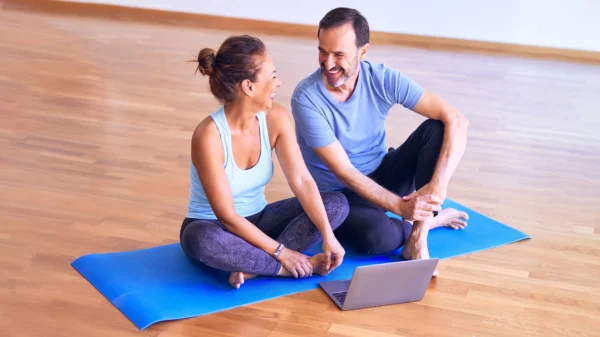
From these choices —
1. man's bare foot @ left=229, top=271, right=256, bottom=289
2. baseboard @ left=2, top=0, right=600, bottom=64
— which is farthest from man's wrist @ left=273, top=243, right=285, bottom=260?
baseboard @ left=2, top=0, right=600, bottom=64

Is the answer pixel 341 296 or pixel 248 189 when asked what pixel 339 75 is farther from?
pixel 341 296

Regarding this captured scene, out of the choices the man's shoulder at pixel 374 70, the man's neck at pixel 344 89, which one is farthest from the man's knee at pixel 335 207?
the man's shoulder at pixel 374 70

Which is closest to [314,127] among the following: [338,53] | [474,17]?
[338,53]

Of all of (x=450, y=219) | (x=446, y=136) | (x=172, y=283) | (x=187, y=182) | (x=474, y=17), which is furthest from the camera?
(x=474, y=17)

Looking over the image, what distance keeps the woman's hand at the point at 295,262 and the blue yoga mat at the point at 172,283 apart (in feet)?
0.12

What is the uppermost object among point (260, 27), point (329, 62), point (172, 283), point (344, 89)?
point (329, 62)

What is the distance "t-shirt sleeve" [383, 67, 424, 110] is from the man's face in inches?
7.1

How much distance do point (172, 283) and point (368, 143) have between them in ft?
2.83

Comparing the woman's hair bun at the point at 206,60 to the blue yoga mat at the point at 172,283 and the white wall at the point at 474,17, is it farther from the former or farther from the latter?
the white wall at the point at 474,17

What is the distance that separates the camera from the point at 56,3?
7.42 metres

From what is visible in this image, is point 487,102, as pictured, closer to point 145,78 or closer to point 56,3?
point 145,78

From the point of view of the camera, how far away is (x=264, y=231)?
261 cm

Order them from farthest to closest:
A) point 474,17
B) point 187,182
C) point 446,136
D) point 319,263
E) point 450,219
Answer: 1. point 474,17
2. point 187,182
3. point 450,219
4. point 446,136
5. point 319,263

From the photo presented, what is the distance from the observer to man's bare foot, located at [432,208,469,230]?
2.98 meters
